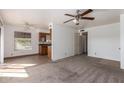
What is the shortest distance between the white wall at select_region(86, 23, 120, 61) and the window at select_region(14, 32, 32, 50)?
491cm

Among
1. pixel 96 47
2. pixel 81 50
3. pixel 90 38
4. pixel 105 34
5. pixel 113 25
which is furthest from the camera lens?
pixel 81 50

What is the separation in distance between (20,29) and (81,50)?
18.1 feet

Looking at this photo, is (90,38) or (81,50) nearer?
(90,38)

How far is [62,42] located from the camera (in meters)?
6.71

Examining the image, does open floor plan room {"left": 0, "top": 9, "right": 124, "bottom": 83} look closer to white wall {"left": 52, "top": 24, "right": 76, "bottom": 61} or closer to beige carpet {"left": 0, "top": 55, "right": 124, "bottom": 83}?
white wall {"left": 52, "top": 24, "right": 76, "bottom": 61}

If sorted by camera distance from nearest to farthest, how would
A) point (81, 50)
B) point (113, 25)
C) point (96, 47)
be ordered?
point (113, 25), point (96, 47), point (81, 50)

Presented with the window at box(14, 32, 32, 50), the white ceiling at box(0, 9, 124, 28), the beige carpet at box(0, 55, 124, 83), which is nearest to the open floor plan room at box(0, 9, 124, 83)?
the window at box(14, 32, 32, 50)

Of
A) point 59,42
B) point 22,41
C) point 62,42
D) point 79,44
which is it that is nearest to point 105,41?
point 79,44

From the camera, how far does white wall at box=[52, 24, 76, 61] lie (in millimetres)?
6091

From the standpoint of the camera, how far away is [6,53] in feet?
22.1

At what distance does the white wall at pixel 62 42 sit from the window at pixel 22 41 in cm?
304
